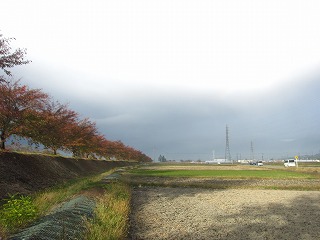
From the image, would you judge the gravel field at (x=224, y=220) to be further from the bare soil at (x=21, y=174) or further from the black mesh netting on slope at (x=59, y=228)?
Answer: the bare soil at (x=21, y=174)

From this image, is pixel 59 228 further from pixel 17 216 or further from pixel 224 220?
pixel 224 220

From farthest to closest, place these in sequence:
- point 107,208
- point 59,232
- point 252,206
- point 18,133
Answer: point 18,133 < point 252,206 < point 107,208 < point 59,232

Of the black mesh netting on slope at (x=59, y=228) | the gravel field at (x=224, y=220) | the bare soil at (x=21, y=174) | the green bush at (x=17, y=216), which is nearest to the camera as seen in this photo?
the black mesh netting on slope at (x=59, y=228)

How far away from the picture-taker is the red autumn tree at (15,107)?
2277cm

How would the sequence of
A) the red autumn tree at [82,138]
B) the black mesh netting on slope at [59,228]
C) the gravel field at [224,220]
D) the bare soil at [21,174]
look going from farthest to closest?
the red autumn tree at [82,138] < the bare soil at [21,174] < the gravel field at [224,220] < the black mesh netting on slope at [59,228]

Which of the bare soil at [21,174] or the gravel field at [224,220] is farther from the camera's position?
the bare soil at [21,174]

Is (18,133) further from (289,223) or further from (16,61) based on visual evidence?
(289,223)

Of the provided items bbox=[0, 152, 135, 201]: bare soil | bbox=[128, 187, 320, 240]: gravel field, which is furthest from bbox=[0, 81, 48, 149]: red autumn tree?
bbox=[128, 187, 320, 240]: gravel field

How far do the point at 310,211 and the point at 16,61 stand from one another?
15824 mm

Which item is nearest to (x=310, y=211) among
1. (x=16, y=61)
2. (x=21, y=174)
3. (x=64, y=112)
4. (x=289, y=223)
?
(x=289, y=223)

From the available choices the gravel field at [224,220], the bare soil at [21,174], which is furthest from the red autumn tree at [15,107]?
the gravel field at [224,220]

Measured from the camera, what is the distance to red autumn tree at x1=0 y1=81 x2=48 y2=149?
22.8 meters

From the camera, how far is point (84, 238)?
23.1ft

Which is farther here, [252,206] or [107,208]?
[252,206]
